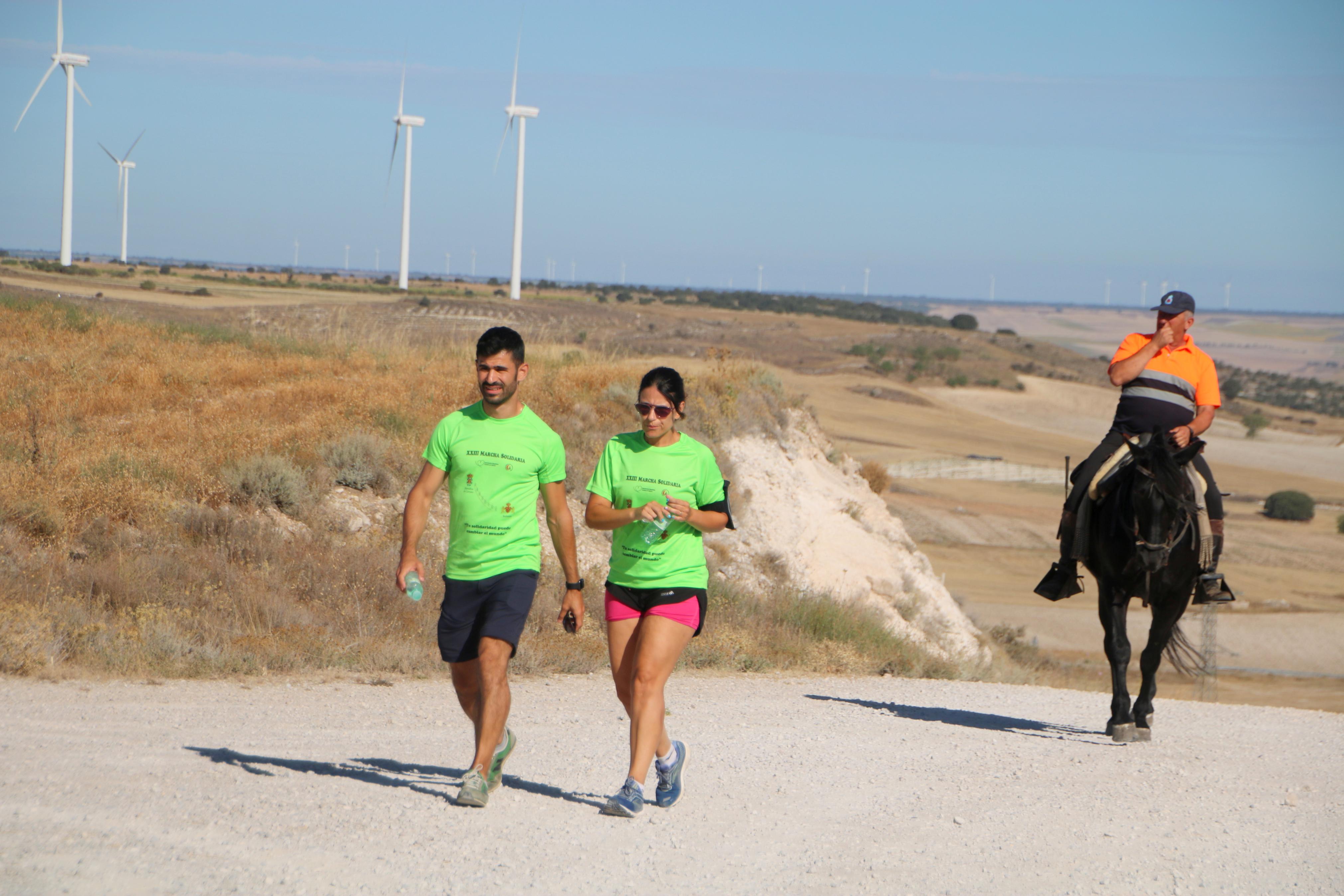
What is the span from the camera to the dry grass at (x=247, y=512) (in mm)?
10031

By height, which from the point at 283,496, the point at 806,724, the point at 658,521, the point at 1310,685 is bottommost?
the point at 1310,685

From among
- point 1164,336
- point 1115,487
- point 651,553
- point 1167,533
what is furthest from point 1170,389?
point 651,553

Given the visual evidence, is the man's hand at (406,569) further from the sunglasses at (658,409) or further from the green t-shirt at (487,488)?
the sunglasses at (658,409)

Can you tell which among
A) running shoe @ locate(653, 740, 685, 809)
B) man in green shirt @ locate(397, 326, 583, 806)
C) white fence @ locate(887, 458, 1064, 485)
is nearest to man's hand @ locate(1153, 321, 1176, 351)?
running shoe @ locate(653, 740, 685, 809)

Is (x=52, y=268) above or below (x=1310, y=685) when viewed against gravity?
above

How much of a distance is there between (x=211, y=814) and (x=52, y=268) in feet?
194

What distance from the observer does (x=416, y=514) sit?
231 inches

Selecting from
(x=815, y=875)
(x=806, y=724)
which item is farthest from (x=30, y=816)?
(x=806, y=724)

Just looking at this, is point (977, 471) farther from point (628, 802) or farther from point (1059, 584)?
point (628, 802)

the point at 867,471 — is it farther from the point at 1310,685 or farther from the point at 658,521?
the point at 658,521

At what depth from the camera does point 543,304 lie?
69438mm

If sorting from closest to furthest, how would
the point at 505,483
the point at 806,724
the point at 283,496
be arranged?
the point at 505,483, the point at 806,724, the point at 283,496

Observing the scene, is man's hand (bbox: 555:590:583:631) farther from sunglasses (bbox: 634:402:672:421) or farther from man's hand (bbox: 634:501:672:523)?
sunglasses (bbox: 634:402:672:421)

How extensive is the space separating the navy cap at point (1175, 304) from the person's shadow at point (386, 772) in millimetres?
5797
